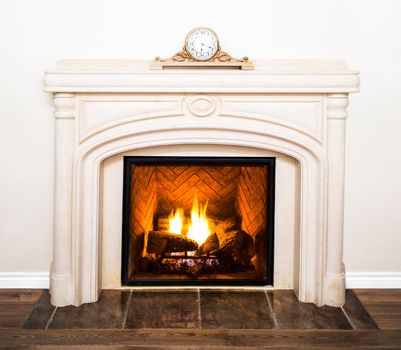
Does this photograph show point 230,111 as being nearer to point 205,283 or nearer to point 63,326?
point 205,283

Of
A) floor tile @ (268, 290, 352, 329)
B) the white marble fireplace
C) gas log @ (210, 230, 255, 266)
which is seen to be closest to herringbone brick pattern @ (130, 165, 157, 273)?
the white marble fireplace

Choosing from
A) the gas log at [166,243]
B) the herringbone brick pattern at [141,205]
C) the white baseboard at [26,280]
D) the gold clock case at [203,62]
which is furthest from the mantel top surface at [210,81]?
the white baseboard at [26,280]

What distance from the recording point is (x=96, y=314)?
11.1 ft

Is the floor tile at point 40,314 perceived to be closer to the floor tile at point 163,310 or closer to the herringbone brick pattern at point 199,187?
the floor tile at point 163,310

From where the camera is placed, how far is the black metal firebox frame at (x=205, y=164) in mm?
3639

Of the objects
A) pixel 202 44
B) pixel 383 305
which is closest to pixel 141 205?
pixel 202 44

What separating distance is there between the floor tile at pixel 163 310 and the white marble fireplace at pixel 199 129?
0.28 metres

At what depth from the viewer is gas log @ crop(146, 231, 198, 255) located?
384cm

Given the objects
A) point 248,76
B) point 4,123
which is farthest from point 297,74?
point 4,123

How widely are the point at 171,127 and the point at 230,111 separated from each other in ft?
1.09

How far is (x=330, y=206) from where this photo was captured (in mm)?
3467

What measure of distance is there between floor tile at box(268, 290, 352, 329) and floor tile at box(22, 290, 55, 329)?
1218 millimetres

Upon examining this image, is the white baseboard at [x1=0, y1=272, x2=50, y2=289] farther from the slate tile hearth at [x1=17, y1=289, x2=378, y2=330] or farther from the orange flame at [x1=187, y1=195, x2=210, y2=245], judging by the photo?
the orange flame at [x1=187, y1=195, x2=210, y2=245]

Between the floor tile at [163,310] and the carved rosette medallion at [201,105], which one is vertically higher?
the carved rosette medallion at [201,105]
